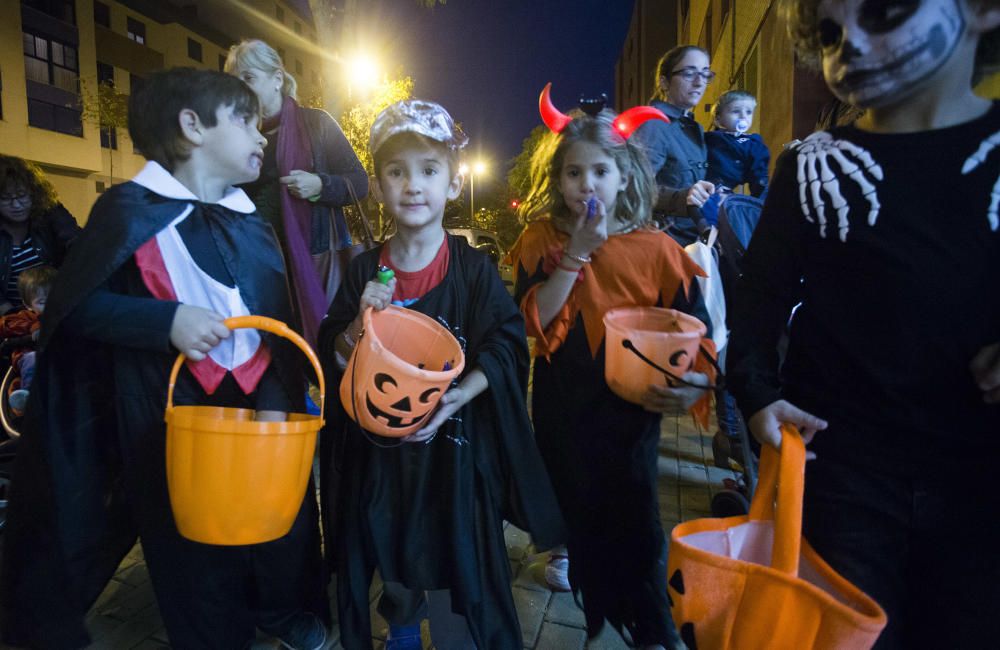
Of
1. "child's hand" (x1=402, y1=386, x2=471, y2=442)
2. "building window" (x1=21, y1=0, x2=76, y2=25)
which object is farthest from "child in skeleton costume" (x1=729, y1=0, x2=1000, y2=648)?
"building window" (x1=21, y1=0, x2=76, y2=25)

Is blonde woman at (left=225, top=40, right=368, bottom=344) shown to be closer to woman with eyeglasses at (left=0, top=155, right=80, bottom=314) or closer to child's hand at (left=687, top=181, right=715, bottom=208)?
child's hand at (left=687, top=181, right=715, bottom=208)

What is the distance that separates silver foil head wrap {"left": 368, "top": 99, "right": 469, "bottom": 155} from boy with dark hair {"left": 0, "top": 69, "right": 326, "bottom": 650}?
1.55 feet

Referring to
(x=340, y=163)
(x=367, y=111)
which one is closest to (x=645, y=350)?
(x=340, y=163)

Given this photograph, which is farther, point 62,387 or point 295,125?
point 295,125

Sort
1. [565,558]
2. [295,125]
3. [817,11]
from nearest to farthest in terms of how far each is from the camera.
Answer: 1. [817,11]
2. [565,558]
3. [295,125]

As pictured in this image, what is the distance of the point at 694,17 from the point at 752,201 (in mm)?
20913

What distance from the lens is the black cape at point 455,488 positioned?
1881 mm

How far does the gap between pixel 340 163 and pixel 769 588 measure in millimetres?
2878

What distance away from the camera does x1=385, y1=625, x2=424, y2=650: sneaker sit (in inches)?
81.8

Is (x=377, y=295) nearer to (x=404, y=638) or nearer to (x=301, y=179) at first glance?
(x=404, y=638)

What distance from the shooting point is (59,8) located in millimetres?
26844

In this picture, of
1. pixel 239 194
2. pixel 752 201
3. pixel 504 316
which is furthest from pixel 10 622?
pixel 752 201

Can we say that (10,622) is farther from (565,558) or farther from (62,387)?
(565,558)

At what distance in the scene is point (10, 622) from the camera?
6.29ft
